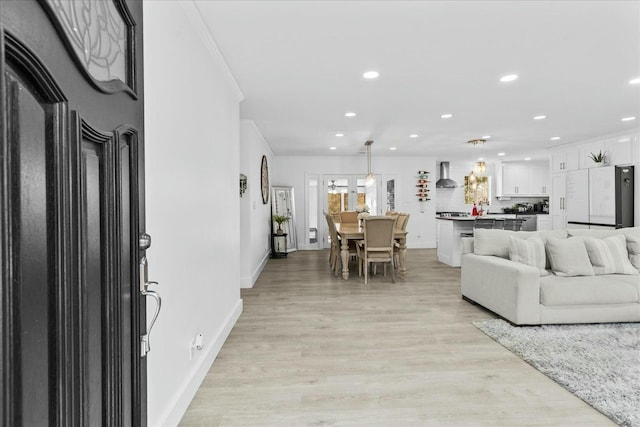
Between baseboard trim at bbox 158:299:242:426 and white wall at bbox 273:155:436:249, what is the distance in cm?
611

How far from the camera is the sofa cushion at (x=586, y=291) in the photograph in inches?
130

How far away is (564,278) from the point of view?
134 inches

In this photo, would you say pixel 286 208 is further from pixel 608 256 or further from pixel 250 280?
pixel 608 256

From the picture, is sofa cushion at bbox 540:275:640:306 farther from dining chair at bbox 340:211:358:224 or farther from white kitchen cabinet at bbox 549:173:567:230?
dining chair at bbox 340:211:358:224

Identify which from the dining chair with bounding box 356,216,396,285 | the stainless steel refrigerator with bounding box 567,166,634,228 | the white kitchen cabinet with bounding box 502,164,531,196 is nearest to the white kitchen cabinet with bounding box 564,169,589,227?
the stainless steel refrigerator with bounding box 567,166,634,228

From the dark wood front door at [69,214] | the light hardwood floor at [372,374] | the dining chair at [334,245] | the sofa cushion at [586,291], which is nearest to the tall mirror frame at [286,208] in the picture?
the dining chair at [334,245]

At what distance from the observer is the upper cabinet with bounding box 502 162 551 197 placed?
1004 centimetres

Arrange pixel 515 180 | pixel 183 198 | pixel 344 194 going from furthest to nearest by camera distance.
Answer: pixel 515 180 < pixel 344 194 < pixel 183 198

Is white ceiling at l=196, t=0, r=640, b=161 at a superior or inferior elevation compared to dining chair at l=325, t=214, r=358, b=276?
superior

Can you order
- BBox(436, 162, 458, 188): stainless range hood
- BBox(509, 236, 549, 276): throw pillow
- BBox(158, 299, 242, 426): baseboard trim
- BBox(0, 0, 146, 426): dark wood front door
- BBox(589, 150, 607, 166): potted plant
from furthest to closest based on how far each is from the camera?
BBox(436, 162, 458, 188): stainless range hood, BBox(589, 150, 607, 166): potted plant, BBox(509, 236, 549, 276): throw pillow, BBox(158, 299, 242, 426): baseboard trim, BBox(0, 0, 146, 426): dark wood front door

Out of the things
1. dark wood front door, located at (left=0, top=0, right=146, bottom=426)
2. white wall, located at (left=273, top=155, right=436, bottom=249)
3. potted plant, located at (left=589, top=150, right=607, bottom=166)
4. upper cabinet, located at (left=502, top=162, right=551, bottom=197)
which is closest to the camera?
dark wood front door, located at (left=0, top=0, right=146, bottom=426)

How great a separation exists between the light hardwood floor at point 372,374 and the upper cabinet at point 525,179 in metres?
7.10

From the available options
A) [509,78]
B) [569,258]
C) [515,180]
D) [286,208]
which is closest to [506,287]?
[569,258]

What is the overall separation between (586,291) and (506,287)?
27.5 inches
